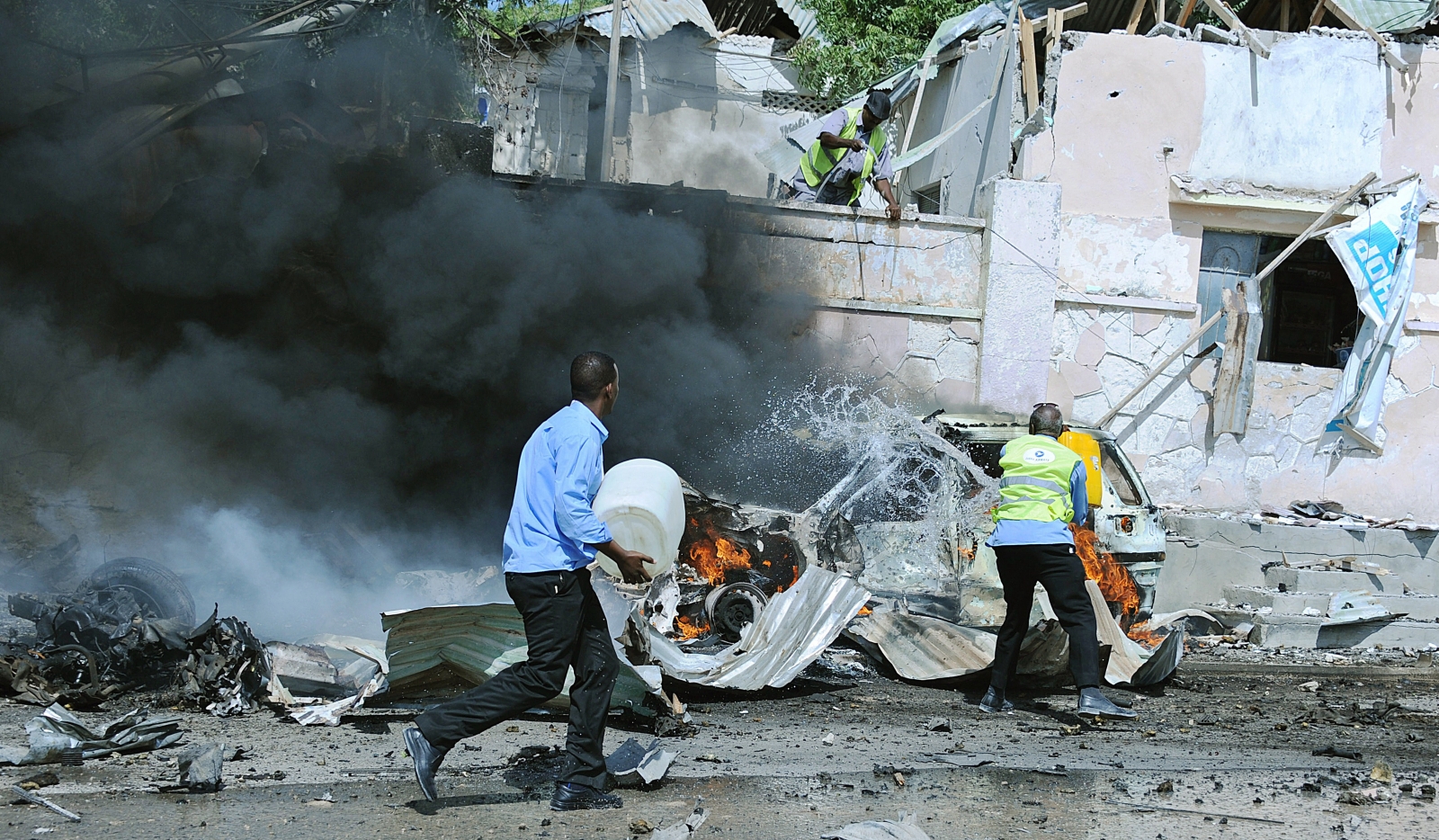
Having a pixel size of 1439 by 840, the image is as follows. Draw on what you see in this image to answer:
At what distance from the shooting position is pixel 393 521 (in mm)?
9219

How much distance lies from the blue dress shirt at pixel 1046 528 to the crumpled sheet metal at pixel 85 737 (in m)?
3.89

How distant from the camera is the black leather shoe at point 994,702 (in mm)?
5984

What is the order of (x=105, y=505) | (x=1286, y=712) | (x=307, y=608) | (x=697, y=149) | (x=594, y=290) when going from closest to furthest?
(x=1286, y=712)
(x=307, y=608)
(x=105, y=505)
(x=594, y=290)
(x=697, y=149)

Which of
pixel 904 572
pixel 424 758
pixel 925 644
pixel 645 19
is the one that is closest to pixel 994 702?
pixel 925 644

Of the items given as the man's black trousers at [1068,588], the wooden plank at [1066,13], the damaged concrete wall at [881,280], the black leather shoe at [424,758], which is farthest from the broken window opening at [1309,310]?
the black leather shoe at [424,758]

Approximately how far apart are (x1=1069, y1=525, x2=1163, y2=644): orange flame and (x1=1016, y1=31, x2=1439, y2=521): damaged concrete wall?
3.76 metres

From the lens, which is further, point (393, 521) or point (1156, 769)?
point (393, 521)

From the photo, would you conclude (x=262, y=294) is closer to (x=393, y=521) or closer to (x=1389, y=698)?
(x=393, y=521)

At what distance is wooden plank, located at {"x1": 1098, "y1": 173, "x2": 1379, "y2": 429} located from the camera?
10859 mm

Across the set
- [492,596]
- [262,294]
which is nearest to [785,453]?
[492,596]

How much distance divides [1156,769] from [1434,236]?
918 cm

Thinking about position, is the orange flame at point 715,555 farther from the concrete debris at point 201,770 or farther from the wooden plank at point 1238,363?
the wooden plank at point 1238,363

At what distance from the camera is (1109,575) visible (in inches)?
300

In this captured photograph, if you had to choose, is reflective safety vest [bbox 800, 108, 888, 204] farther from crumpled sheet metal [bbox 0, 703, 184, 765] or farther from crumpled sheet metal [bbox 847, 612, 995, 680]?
crumpled sheet metal [bbox 0, 703, 184, 765]
